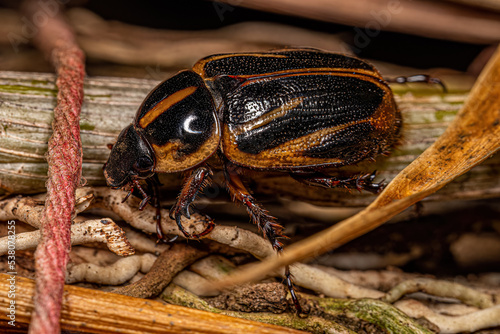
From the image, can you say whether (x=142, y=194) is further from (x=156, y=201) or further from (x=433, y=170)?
(x=433, y=170)

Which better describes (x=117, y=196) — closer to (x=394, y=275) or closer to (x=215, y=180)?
(x=215, y=180)

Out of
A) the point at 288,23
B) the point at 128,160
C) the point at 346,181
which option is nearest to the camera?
the point at 128,160

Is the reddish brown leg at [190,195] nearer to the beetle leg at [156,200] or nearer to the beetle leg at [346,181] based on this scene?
the beetle leg at [156,200]

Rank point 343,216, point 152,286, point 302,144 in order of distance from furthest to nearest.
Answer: point 343,216
point 302,144
point 152,286

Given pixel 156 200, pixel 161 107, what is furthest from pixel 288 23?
pixel 156 200

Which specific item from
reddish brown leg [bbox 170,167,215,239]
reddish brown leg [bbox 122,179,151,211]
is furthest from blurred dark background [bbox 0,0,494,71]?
reddish brown leg [bbox 122,179,151,211]

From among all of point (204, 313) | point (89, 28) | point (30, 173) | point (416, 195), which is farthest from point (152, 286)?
point (89, 28)
